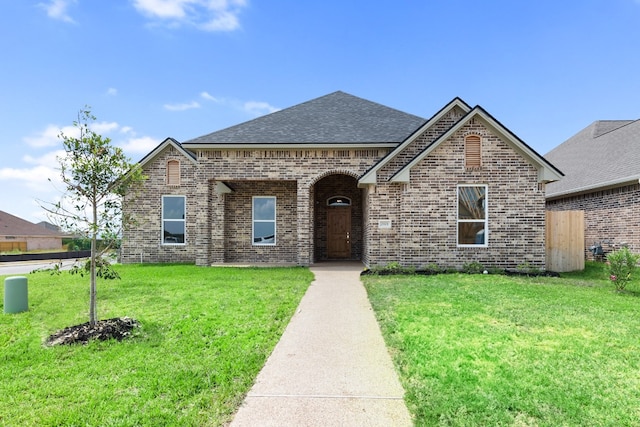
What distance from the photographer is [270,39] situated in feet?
44.0

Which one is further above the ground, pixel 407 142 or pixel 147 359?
pixel 407 142

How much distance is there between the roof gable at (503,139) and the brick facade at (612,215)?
3942mm

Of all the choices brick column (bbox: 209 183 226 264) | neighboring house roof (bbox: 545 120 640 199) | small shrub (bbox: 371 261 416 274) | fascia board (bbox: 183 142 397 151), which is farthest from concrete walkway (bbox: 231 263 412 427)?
neighboring house roof (bbox: 545 120 640 199)

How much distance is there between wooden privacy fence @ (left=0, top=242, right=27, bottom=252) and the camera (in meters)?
34.2

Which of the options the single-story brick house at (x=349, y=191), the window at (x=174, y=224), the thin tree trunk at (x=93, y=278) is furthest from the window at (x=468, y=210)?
the window at (x=174, y=224)

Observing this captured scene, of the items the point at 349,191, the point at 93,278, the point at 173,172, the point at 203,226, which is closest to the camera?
the point at 93,278

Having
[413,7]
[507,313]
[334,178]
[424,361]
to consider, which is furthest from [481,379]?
[334,178]

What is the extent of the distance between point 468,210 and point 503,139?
259 cm

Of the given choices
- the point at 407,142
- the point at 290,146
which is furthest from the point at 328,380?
the point at 290,146

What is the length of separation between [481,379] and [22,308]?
882 centimetres

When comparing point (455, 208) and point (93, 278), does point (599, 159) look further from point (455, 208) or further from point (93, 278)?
point (93, 278)

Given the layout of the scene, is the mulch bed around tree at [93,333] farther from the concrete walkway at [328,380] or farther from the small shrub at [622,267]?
the small shrub at [622,267]

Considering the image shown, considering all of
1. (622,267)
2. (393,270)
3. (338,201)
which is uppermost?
(338,201)

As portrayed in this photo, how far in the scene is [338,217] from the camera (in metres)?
16.9
